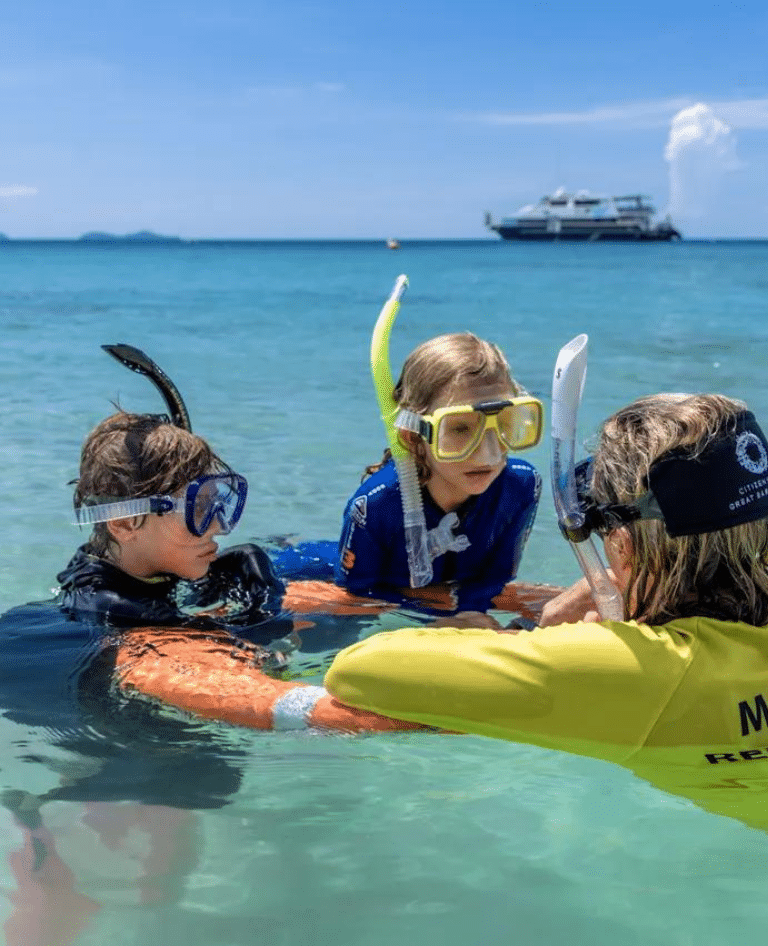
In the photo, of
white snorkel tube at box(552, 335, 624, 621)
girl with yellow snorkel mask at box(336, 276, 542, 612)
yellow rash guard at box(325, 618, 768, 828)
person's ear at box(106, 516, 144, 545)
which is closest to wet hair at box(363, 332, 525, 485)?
girl with yellow snorkel mask at box(336, 276, 542, 612)

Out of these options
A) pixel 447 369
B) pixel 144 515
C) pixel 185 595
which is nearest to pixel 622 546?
pixel 144 515

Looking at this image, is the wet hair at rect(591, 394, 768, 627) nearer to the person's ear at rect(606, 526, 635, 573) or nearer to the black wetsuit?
the person's ear at rect(606, 526, 635, 573)

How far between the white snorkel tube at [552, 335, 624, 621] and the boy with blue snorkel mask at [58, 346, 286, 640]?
4.22 feet

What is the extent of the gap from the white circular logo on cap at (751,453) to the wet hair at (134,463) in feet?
5.44

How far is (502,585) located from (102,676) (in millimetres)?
1622

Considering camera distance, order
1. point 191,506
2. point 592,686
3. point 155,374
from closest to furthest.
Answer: point 592,686, point 191,506, point 155,374

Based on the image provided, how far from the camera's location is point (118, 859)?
2.70m

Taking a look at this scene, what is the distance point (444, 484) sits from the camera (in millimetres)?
3879

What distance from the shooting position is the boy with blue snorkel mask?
306 cm

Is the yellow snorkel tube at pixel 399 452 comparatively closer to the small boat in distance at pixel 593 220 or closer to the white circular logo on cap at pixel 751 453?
the white circular logo on cap at pixel 751 453

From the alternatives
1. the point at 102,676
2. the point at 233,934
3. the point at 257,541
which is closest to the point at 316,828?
the point at 233,934

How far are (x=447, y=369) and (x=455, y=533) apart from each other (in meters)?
0.64

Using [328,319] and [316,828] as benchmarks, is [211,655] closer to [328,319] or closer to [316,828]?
[316,828]

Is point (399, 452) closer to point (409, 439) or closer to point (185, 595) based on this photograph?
point (409, 439)
